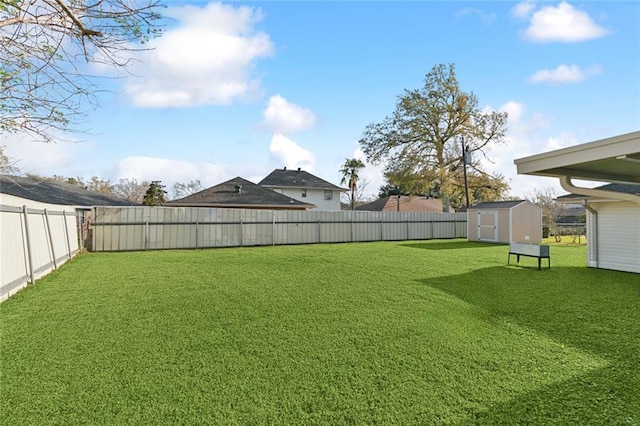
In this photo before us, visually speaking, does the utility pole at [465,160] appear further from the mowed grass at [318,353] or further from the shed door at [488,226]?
the mowed grass at [318,353]

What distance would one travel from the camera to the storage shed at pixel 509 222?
15.5 m

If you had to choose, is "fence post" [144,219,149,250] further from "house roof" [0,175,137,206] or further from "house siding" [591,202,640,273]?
"house siding" [591,202,640,273]

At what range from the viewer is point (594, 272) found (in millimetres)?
8297

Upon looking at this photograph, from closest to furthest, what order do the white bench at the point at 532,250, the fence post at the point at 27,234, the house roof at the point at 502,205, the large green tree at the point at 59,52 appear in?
the large green tree at the point at 59,52 < the fence post at the point at 27,234 < the white bench at the point at 532,250 < the house roof at the point at 502,205

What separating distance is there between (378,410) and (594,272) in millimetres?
8557

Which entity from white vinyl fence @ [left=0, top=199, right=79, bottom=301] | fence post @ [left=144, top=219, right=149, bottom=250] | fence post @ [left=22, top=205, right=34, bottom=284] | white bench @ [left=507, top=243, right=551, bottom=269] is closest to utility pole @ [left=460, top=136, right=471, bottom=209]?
white bench @ [left=507, top=243, right=551, bottom=269]

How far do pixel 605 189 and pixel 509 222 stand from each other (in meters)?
7.94

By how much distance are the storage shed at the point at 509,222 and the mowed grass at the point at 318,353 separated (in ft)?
31.6

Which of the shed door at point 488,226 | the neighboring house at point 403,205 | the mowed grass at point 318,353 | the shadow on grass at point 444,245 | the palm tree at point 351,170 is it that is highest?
the palm tree at point 351,170

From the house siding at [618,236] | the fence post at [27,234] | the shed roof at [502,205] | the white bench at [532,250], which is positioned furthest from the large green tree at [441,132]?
the fence post at [27,234]

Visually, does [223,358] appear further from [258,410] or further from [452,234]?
[452,234]

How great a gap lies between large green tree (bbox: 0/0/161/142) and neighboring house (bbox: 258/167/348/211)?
23364 mm

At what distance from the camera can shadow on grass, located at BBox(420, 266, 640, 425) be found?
2451 millimetres

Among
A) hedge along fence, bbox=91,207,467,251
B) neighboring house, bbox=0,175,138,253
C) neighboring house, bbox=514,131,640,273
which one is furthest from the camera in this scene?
hedge along fence, bbox=91,207,467,251
